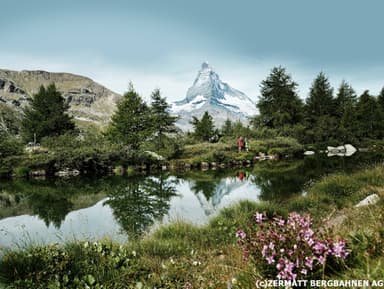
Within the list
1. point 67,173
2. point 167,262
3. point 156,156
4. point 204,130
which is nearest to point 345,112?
point 204,130

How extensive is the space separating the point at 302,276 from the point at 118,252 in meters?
2.83

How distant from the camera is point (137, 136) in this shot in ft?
98.4

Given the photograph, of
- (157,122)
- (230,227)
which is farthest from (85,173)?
(230,227)

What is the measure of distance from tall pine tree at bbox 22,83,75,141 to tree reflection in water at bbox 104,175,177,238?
28144 millimetres

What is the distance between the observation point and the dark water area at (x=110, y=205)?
26.9ft

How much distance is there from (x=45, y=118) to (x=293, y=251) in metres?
44.9

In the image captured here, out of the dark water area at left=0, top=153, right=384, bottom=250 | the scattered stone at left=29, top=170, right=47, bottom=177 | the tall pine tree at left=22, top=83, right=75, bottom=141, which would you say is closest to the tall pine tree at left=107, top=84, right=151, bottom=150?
the scattered stone at left=29, top=170, right=47, bottom=177

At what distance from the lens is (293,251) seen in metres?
2.30

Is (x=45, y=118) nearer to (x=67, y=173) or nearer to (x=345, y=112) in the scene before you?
(x=67, y=173)

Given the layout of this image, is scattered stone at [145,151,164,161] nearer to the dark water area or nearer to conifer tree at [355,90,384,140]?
the dark water area

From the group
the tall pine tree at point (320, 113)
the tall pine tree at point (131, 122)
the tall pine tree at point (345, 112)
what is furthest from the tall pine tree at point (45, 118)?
the tall pine tree at point (345, 112)

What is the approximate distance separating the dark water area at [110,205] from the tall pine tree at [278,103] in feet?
95.1

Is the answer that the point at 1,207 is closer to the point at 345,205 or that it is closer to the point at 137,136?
the point at 345,205

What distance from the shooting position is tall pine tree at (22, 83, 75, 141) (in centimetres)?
4091
